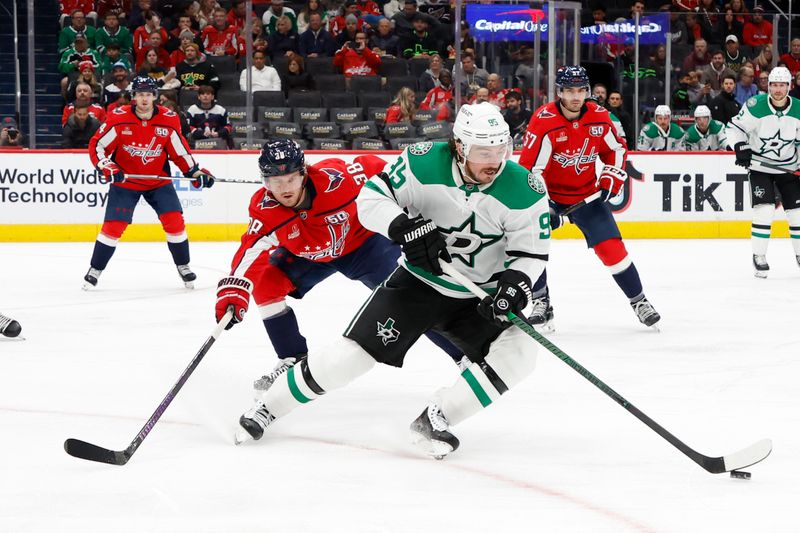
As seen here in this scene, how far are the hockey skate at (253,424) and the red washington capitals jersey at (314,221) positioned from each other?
53cm

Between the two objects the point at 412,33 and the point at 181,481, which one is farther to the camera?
the point at 412,33

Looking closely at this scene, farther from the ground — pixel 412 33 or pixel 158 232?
pixel 412 33

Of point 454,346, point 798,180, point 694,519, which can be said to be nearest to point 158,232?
point 798,180

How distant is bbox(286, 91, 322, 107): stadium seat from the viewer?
31.8 feet

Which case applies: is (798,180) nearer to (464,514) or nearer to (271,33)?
(271,33)

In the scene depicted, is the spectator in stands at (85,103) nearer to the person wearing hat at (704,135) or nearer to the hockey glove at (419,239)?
the person wearing hat at (704,135)

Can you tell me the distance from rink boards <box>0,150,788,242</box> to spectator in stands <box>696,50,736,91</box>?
783 millimetres

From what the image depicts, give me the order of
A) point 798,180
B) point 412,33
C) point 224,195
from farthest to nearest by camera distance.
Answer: point 412,33 → point 224,195 → point 798,180

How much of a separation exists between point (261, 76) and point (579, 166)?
4.81 metres

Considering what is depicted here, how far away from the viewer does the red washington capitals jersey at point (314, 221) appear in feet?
11.7

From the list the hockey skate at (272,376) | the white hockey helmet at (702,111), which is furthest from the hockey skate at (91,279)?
the white hockey helmet at (702,111)

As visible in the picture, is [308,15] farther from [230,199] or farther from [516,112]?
[516,112]

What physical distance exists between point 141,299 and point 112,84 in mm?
3772

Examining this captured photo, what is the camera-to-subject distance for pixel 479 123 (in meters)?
2.94
